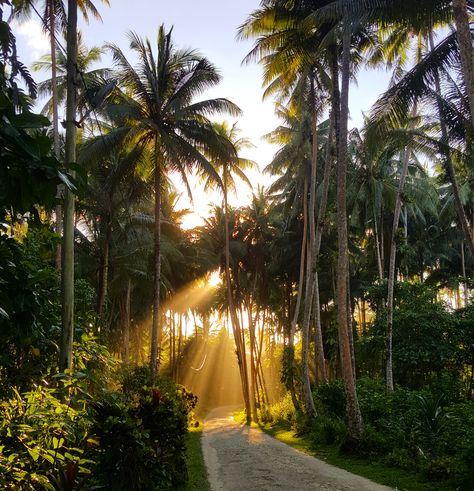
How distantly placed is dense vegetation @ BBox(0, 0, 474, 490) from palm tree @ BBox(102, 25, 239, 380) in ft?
0.25

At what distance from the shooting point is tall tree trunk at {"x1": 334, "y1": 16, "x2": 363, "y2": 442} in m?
11.6

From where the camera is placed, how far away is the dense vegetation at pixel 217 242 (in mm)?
3773

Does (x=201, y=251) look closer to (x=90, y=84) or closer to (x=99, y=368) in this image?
(x=90, y=84)

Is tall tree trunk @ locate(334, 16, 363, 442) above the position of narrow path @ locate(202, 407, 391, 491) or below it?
above

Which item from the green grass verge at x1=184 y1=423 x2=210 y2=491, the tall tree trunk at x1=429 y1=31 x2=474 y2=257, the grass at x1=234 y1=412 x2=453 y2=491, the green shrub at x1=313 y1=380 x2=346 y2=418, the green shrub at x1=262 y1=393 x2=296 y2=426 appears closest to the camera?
the grass at x1=234 y1=412 x2=453 y2=491

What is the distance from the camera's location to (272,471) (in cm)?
990

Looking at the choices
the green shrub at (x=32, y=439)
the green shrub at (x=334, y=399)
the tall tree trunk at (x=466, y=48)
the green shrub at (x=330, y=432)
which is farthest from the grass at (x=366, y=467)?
the tall tree trunk at (x=466, y=48)

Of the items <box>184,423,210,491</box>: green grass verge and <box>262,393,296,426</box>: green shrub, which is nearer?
<box>184,423,210,491</box>: green grass verge

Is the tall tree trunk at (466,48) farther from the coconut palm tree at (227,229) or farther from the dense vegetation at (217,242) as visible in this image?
the coconut palm tree at (227,229)

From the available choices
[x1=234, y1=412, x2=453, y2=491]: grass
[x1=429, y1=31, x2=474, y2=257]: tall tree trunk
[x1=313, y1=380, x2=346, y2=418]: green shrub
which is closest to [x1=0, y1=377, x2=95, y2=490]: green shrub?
[x1=234, y1=412, x2=453, y2=491]: grass

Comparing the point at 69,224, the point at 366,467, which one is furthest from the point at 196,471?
the point at 69,224

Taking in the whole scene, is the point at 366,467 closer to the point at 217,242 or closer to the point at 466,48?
the point at 466,48

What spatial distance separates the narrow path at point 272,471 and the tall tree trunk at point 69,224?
4.47 meters

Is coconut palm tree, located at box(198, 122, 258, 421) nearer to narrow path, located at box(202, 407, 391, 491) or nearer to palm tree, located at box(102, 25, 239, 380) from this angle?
palm tree, located at box(102, 25, 239, 380)
